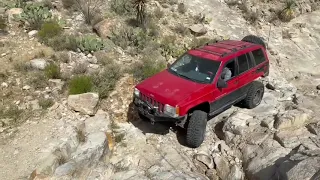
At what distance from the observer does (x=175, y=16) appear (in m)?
13.3

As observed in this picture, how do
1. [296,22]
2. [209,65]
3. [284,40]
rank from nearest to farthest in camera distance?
1. [209,65]
2. [284,40]
3. [296,22]

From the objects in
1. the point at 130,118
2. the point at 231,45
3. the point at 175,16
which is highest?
the point at 231,45

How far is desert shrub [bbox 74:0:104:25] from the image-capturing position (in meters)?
11.8

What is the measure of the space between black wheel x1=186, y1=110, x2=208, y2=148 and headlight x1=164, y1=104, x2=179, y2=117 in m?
0.53

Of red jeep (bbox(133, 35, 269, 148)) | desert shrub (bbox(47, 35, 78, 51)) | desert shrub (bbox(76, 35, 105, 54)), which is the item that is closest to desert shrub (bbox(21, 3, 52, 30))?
desert shrub (bbox(47, 35, 78, 51))

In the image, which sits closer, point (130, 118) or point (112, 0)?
point (130, 118)

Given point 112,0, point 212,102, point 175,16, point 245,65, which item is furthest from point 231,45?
point 112,0

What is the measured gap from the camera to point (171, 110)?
21.3 ft

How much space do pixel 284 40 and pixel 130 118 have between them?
8122mm

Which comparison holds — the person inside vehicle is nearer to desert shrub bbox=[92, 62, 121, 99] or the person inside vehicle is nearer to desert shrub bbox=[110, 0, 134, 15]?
desert shrub bbox=[92, 62, 121, 99]

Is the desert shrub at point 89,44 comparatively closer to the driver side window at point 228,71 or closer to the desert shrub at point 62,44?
the desert shrub at point 62,44

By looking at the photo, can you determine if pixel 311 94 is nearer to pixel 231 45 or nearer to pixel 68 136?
pixel 231 45

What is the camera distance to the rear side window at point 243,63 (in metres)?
7.63

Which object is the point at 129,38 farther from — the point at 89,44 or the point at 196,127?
the point at 196,127
